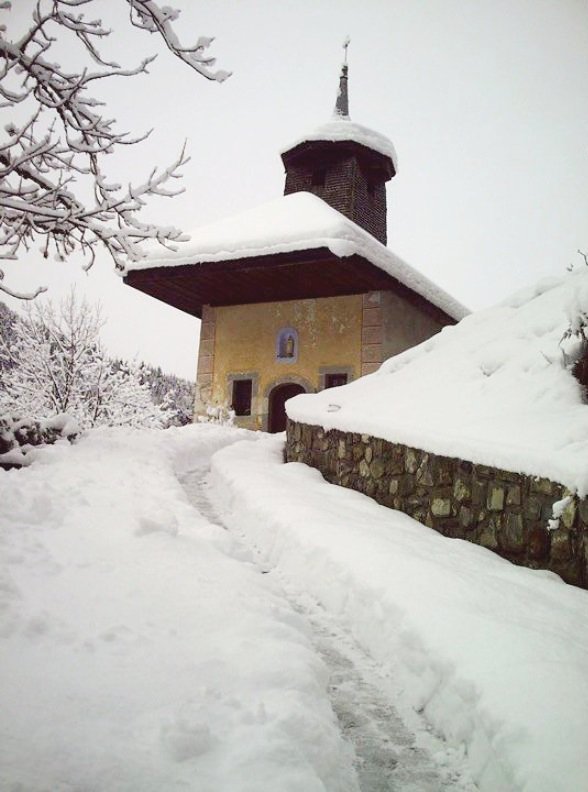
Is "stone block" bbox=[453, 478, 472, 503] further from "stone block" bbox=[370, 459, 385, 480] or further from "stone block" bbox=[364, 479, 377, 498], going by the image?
"stone block" bbox=[364, 479, 377, 498]

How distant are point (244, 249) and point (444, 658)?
11058 millimetres

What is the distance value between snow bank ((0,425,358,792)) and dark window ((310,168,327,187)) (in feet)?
48.2

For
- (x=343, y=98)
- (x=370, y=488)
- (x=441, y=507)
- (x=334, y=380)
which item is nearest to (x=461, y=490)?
(x=441, y=507)

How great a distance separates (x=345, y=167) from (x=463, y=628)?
1591cm

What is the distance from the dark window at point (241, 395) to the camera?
14.7 metres

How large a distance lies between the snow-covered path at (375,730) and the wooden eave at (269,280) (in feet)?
31.6

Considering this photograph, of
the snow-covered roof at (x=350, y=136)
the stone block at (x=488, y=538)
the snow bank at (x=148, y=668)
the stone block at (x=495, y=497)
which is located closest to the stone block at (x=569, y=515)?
the stone block at (x=495, y=497)

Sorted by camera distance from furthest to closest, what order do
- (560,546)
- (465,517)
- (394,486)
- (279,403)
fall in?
(279,403), (394,486), (465,517), (560,546)

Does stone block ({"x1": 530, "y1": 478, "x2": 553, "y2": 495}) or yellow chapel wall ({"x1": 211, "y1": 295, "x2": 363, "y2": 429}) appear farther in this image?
yellow chapel wall ({"x1": 211, "y1": 295, "x2": 363, "y2": 429})

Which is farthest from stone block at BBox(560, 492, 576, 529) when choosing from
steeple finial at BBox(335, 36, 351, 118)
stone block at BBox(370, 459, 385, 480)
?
steeple finial at BBox(335, 36, 351, 118)

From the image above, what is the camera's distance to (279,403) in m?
14.6

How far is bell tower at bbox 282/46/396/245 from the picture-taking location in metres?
16.0

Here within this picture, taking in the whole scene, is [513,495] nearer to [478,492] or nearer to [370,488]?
[478,492]

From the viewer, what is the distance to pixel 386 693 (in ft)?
8.00
